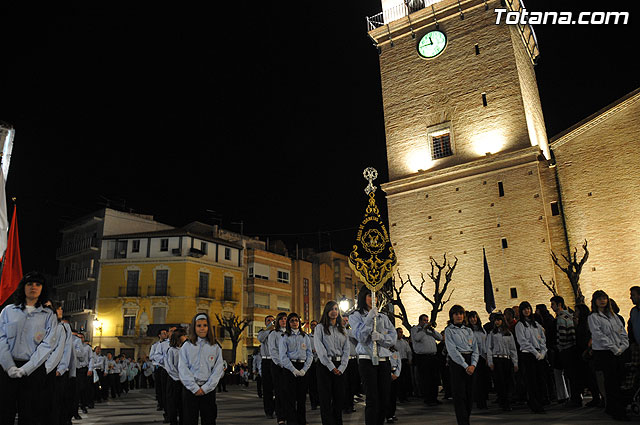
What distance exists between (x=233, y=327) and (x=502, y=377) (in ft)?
118

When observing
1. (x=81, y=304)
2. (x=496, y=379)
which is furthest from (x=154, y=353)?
(x=81, y=304)

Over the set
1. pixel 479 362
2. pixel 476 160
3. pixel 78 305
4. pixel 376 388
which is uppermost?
pixel 476 160

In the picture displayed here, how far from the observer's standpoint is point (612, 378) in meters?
7.88

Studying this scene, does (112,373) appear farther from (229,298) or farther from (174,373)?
(229,298)

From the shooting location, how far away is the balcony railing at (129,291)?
1662 inches

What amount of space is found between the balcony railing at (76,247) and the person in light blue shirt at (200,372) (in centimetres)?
4170

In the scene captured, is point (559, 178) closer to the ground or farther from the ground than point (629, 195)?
farther from the ground

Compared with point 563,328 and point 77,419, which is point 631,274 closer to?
point 563,328

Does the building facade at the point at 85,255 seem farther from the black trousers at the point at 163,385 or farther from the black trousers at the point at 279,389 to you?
the black trousers at the point at 279,389

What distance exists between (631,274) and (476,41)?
529 inches

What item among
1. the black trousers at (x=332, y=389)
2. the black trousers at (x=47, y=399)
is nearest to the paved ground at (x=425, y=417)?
the black trousers at (x=332, y=389)

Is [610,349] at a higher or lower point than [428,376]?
higher

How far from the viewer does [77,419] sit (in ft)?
37.5

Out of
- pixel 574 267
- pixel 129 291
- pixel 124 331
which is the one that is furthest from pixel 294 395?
pixel 129 291
